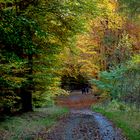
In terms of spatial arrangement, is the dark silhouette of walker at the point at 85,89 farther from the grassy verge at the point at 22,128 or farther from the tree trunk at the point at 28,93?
the grassy verge at the point at 22,128

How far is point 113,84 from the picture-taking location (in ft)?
120

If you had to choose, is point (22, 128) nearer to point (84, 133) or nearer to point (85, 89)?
point (84, 133)

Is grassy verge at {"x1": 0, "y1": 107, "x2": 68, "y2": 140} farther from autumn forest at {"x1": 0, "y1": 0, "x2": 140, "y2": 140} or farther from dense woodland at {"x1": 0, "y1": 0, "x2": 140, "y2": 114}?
dense woodland at {"x1": 0, "y1": 0, "x2": 140, "y2": 114}

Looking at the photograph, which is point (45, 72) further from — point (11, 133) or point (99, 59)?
point (99, 59)

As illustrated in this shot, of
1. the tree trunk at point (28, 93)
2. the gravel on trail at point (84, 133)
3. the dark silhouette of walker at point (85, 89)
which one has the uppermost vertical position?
the tree trunk at point (28, 93)

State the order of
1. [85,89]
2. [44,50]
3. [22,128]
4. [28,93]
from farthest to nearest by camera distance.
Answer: [85,89] → [28,93] → [44,50] → [22,128]

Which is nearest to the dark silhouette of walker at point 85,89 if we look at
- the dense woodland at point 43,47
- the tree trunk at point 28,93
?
the dense woodland at point 43,47

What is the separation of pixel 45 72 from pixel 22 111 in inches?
119

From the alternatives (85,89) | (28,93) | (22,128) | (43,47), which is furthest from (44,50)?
(85,89)

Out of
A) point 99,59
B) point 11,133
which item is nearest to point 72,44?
point 11,133

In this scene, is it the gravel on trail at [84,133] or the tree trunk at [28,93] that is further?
the tree trunk at [28,93]

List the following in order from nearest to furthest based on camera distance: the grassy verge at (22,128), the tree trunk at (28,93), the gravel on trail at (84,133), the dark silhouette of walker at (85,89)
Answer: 1. the grassy verge at (22,128)
2. the gravel on trail at (84,133)
3. the tree trunk at (28,93)
4. the dark silhouette of walker at (85,89)

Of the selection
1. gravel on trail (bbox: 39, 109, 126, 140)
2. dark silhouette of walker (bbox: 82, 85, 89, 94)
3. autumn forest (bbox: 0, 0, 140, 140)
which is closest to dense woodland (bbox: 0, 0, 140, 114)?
autumn forest (bbox: 0, 0, 140, 140)

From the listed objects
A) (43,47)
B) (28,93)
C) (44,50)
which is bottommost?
(28,93)
